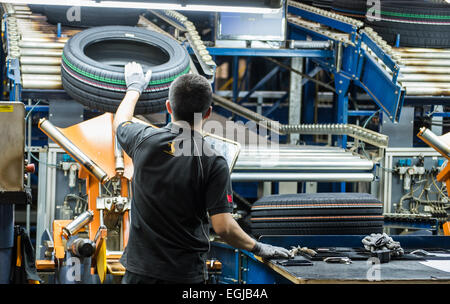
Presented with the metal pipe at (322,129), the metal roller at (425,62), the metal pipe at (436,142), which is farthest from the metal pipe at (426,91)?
the metal pipe at (436,142)

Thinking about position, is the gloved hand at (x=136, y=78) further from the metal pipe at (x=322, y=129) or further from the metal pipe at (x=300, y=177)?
the metal pipe at (x=322, y=129)

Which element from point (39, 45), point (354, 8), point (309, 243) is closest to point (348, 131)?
point (354, 8)

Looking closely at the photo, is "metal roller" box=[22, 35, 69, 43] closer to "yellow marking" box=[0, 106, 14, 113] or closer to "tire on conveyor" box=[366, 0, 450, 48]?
"yellow marking" box=[0, 106, 14, 113]

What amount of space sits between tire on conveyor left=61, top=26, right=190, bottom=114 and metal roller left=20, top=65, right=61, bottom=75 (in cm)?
32

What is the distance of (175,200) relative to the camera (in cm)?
252

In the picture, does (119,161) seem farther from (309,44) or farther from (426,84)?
(426,84)

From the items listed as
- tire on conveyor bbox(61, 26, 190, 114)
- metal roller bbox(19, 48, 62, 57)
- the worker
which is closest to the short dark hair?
the worker

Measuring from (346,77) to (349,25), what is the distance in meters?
0.54

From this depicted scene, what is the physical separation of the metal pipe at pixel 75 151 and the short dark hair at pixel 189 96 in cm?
141

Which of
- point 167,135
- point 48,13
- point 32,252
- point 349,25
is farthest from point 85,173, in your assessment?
point 349,25

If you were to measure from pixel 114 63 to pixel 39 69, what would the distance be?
64 centimetres

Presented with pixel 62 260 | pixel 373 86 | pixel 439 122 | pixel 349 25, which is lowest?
pixel 62 260

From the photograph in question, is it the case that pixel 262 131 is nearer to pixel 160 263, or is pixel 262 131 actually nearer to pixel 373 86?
pixel 373 86

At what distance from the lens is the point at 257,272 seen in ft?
11.4
